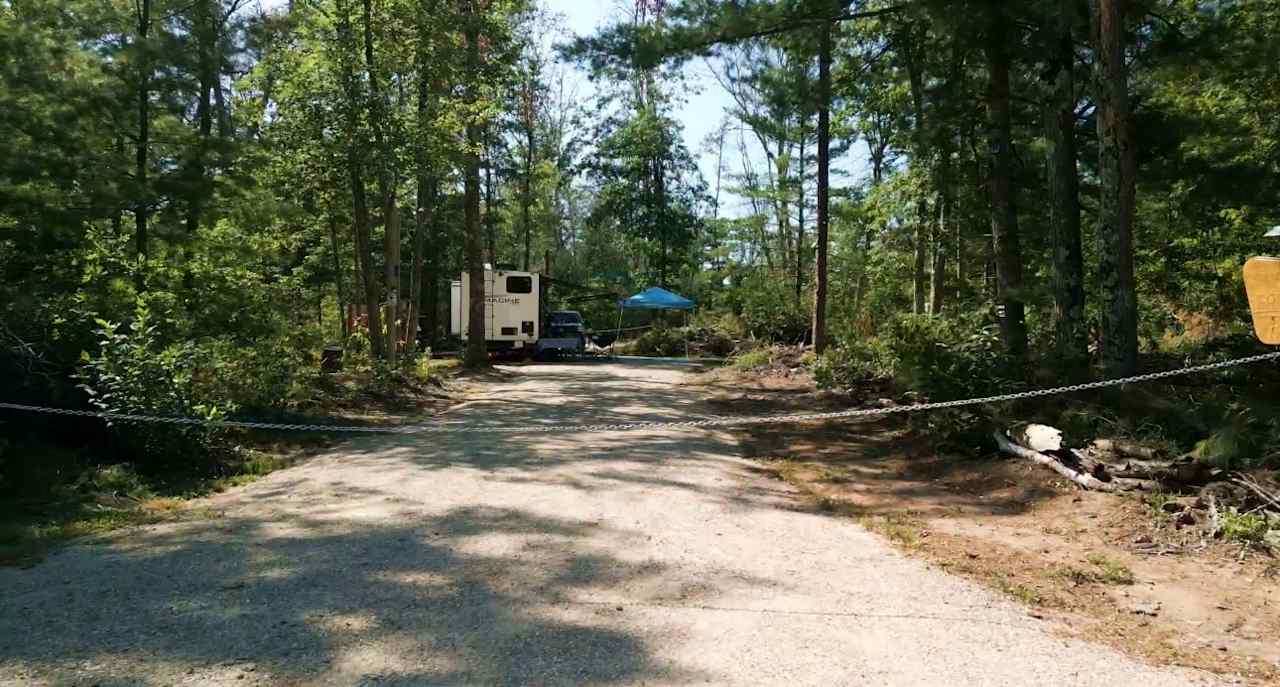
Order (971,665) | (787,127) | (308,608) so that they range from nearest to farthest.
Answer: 1. (971,665)
2. (308,608)
3. (787,127)

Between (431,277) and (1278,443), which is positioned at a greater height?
(431,277)

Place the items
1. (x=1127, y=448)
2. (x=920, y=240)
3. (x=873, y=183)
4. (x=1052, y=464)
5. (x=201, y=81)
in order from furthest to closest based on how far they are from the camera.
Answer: (x=873, y=183), (x=920, y=240), (x=201, y=81), (x=1052, y=464), (x=1127, y=448)

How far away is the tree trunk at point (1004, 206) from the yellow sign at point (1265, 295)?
7.92 m

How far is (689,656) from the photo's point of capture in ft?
12.9

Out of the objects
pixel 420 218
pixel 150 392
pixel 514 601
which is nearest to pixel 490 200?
pixel 420 218

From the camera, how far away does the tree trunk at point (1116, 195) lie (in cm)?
909

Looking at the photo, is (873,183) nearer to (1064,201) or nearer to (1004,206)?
(1004,206)

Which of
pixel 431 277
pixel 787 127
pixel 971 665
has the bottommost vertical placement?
pixel 971 665

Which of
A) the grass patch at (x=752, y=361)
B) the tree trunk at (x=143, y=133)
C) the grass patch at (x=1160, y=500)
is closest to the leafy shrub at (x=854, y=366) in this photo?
the grass patch at (x=752, y=361)

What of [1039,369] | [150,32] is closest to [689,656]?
[1039,369]

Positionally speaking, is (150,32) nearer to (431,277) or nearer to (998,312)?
(998,312)

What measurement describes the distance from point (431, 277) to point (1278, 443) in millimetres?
35598

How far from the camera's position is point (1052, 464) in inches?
305

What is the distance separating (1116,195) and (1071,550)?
4.89 meters
